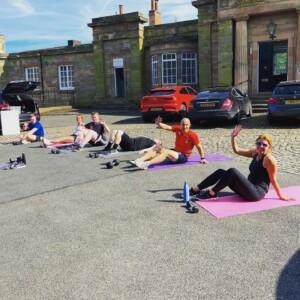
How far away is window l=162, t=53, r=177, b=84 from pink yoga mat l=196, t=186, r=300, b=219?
20.6m

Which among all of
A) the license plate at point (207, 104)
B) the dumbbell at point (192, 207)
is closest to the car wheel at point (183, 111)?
the license plate at point (207, 104)

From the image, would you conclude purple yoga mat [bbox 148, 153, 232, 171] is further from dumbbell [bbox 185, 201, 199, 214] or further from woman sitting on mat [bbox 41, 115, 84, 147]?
woman sitting on mat [bbox 41, 115, 84, 147]

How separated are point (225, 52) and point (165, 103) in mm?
7081

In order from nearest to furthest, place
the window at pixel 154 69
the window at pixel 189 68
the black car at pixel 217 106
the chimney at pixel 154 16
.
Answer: the black car at pixel 217 106, the window at pixel 189 68, the window at pixel 154 69, the chimney at pixel 154 16

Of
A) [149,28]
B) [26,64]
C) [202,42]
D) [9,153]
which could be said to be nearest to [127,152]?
[9,153]

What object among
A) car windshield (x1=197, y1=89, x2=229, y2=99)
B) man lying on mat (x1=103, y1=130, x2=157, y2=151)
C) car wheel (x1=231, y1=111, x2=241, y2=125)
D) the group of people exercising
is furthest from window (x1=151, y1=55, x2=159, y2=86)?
man lying on mat (x1=103, y1=130, x2=157, y2=151)

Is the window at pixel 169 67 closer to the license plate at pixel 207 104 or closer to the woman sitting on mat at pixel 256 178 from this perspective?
the license plate at pixel 207 104

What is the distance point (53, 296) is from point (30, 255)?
1.01 metres

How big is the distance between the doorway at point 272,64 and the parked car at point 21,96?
12.3 meters

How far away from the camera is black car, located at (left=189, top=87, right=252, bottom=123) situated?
49.6ft

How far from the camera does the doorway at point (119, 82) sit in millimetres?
29108

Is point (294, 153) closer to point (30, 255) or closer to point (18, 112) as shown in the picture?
point (30, 255)

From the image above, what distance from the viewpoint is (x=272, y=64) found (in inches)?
878

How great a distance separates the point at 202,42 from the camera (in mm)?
24672
